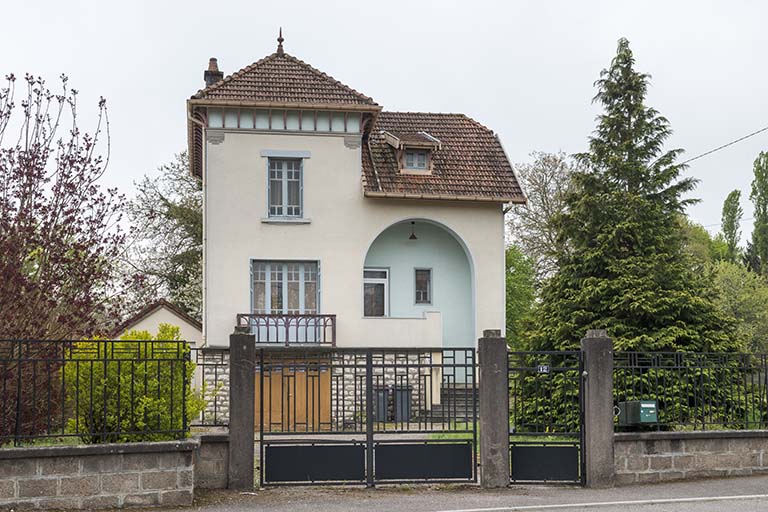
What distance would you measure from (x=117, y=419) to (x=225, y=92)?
1723 cm

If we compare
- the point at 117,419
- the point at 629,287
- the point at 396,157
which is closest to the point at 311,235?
the point at 396,157

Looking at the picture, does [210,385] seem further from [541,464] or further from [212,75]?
[212,75]

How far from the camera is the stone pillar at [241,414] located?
13.3 m

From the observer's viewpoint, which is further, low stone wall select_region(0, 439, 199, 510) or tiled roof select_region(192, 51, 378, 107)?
tiled roof select_region(192, 51, 378, 107)

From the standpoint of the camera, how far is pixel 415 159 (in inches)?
1185

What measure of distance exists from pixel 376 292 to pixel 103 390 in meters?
18.6

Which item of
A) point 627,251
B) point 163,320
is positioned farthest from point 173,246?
point 627,251

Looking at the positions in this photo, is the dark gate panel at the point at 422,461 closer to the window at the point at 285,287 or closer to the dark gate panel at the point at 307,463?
the dark gate panel at the point at 307,463

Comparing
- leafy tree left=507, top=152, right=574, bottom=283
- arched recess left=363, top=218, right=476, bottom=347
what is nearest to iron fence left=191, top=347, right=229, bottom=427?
arched recess left=363, top=218, right=476, bottom=347

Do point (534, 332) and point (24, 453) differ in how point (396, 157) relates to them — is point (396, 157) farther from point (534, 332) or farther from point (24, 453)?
point (24, 453)

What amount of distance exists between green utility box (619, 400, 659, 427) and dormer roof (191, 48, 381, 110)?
619 inches

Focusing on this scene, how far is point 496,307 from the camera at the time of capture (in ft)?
99.7

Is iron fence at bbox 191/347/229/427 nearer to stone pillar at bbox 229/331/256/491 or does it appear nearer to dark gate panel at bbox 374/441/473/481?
stone pillar at bbox 229/331/256/491

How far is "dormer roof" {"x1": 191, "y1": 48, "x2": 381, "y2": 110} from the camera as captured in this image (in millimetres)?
27984
